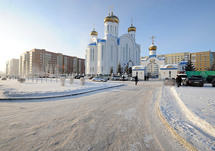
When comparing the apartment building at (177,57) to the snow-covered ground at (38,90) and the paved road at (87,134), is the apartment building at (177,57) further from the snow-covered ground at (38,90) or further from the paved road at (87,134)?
the paved road at (87,134)

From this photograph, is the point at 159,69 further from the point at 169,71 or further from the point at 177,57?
the point at 177,57

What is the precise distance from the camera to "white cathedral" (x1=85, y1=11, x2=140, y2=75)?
44125mm

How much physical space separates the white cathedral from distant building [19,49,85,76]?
29337 mm

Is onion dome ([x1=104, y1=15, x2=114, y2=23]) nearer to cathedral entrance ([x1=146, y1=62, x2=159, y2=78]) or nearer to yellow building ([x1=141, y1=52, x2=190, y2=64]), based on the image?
cathedral entrance ([x1=146, y1=62, x2=159, y2=78])

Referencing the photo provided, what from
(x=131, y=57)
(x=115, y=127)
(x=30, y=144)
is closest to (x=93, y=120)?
(x=115, y=127)

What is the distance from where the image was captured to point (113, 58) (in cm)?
4575

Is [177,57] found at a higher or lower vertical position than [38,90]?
higher

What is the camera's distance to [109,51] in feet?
146

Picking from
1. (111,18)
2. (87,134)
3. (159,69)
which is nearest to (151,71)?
(159,69)

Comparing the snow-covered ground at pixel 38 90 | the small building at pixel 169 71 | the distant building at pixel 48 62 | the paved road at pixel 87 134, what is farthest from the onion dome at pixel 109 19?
the paved road at pixel 87 134

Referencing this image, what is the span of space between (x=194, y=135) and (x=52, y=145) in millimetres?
3135

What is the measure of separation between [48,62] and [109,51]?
59519 mm

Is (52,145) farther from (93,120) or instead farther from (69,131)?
(93,120)

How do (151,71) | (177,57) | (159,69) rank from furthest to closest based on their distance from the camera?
(177,57), (151,71), (159,69)
